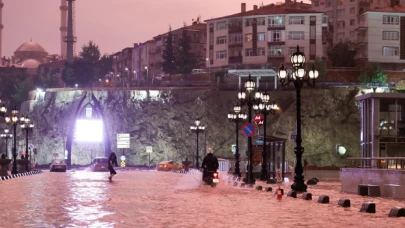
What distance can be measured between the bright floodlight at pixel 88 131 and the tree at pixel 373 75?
35549 mm

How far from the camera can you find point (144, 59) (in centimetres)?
15038

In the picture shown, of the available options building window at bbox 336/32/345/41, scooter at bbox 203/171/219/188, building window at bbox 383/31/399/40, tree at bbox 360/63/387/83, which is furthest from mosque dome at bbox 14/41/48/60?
scooter at bbox 203/171/219/188

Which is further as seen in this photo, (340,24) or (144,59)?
(144,59)

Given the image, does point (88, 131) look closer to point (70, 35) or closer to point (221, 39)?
point (221, 39)

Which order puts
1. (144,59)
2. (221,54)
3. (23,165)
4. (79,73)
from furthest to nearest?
(144,59)
(79,73)
(221,54)
(23,165)

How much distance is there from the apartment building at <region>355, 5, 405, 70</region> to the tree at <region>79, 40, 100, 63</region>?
53.5 m

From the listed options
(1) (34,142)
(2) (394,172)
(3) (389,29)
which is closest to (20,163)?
(2) (394,172)

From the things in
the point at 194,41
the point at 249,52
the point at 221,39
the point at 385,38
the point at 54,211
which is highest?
the point at 194,41

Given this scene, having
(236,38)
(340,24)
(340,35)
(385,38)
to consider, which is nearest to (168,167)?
(236,38)

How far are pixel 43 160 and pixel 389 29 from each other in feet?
167

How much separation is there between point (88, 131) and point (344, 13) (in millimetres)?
47586

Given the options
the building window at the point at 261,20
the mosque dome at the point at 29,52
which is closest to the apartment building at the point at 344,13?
the building window at the point at 261,20

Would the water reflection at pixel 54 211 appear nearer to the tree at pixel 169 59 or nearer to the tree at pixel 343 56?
the tree at pixel 343 56

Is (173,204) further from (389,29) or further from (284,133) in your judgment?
(389,29)
